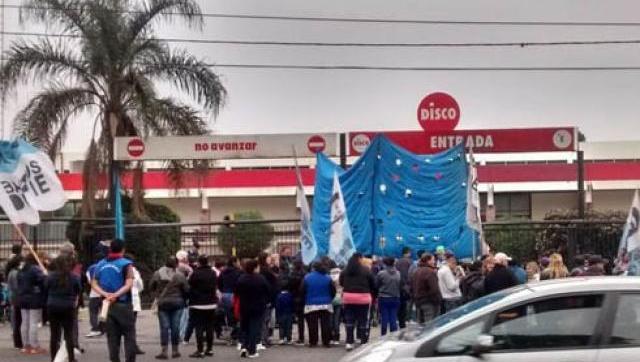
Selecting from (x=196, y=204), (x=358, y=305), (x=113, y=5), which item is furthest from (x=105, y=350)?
(x=196, y=204)

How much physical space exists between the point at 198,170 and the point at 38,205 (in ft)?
38.9

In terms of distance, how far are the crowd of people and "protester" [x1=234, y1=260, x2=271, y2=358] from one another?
0.6 inches

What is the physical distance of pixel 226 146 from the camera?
70.3 ft

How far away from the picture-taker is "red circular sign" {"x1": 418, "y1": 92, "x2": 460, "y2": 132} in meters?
21.0

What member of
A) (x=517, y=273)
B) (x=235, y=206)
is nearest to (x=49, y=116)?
(x=517, y=273)

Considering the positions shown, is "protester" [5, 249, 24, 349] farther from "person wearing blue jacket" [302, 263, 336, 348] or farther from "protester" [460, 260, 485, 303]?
"protester" [460, 260, 485, 303]

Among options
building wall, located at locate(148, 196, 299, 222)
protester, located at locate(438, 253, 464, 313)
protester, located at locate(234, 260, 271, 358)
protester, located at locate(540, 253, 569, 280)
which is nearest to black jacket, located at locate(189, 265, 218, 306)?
protester, located at locate(234, 260, 271, 358)

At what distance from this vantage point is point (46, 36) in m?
26.0

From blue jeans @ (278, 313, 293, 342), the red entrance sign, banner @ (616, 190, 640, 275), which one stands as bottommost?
blue jeans @ (278, 313, 293, 342)

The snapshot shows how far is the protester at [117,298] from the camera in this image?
37.5ft

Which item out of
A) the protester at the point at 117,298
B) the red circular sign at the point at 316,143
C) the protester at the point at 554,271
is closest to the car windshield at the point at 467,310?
the protester at the point at 117,298

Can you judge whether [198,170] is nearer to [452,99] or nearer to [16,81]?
[16,81]

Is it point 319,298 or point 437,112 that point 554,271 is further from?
point 437,112

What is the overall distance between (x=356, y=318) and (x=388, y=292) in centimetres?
80
